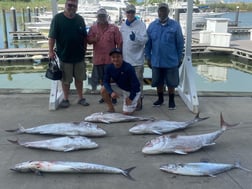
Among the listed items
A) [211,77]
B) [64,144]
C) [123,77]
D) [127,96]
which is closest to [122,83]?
[123,77]

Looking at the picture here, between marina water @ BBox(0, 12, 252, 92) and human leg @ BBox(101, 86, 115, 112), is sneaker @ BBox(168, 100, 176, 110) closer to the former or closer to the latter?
human leg @ BBox(101, 86, 115, 112)

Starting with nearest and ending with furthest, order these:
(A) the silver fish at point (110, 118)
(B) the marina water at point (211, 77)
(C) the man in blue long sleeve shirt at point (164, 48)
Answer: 1. (A) the silver fish at point (110, 118)
2. (C) the man in blue long sleeve shirt at point (164, 48)
3. (B) the marina water at point (211, 77)

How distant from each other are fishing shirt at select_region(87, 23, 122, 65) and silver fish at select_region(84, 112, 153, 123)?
956mm

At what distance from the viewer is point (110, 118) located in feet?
16.3

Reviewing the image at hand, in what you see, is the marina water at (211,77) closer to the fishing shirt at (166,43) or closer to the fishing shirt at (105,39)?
the fishing shirt at (105,39)

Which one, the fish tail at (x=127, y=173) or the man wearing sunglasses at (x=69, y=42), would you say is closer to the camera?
the fish tail at (x=127, y=173)

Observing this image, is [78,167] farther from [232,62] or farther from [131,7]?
[232,62]

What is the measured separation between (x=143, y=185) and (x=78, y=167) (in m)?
0.69

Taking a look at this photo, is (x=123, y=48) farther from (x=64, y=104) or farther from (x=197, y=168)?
(x=197, y=168)

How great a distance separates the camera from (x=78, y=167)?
135 inches

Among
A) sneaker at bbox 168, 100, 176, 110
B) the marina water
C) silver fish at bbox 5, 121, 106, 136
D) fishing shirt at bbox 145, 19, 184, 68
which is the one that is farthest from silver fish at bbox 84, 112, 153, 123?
the marina water

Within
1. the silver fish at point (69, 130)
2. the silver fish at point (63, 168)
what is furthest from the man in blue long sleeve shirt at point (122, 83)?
the silver fish at point (63, 168)

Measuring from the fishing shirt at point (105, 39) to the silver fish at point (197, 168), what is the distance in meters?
2.48

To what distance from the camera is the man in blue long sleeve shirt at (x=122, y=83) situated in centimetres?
502
